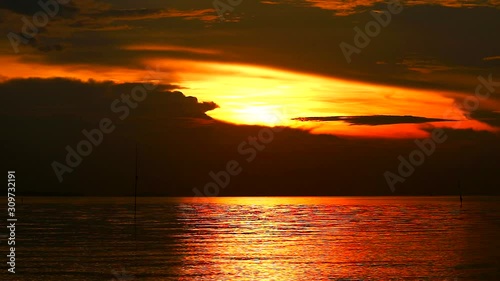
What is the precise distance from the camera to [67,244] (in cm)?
→ 7188

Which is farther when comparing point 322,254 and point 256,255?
point 322,254

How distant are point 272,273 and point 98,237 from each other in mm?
37469

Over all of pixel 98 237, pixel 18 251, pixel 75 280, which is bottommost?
pixel 75 280

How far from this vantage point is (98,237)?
3204 inches

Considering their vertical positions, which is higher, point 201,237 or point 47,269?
point 201,237

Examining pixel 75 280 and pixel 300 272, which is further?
pixel 300 272

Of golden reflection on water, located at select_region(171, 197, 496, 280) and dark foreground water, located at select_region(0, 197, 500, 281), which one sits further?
golden reflection on water, located at select_region(171, 197, 496, 280)

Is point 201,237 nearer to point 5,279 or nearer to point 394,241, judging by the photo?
point 394,241

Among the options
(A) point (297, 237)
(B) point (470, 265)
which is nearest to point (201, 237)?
(A) point (297, 237)

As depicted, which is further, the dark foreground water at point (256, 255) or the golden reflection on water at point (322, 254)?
the golden reflection on water at point (322, 254)

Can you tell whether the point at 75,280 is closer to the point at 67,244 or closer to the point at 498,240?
the point at 67,244

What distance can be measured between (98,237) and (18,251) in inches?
691

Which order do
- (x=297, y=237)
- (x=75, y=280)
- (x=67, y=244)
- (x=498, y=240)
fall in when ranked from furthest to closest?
(x=297, y=237) → (x=498, y=240) → (x=67, y=244) → (x=75, y=280)

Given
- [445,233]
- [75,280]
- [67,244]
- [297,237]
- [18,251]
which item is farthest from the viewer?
[445,233]
